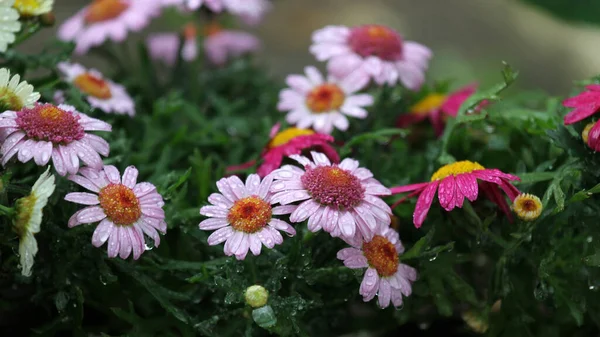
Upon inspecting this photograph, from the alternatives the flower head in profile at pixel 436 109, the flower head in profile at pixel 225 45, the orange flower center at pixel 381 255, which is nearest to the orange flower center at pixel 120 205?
the orange flower center at pixel 381 255

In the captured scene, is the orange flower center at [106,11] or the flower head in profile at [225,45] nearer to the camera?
the orange flower center at [106,11]

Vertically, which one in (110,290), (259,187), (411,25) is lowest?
(411,25)

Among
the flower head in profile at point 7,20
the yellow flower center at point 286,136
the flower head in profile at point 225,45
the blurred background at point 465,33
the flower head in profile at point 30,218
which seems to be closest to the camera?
the flower head in profile at point 30,218

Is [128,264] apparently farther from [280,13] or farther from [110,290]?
[280,13]

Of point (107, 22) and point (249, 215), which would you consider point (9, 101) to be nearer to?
point (249, 215)

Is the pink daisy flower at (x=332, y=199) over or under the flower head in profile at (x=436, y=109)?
over

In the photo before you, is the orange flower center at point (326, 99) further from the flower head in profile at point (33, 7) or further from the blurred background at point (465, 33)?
the blurred background at point (465, 33)

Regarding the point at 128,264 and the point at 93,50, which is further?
the point at 93,50


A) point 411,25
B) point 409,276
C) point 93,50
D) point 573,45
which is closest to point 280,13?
point 411,25
